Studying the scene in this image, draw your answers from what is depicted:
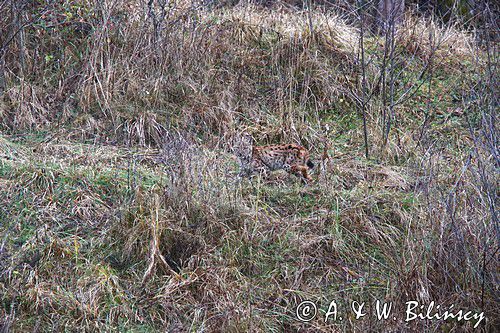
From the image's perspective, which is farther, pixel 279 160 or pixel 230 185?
pixel 279 160

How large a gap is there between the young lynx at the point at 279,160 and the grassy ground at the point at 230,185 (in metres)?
0.13

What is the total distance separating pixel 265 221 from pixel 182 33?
358cm

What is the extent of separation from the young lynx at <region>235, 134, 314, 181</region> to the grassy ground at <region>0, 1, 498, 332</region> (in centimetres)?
13

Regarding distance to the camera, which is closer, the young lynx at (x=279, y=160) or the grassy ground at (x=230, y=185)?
the grassy ground at (x=230, y=185)

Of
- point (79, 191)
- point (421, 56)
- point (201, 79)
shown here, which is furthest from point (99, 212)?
point (421, 56)

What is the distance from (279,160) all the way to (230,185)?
0.91 m

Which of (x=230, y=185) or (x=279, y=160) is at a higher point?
(x=230, y=185)

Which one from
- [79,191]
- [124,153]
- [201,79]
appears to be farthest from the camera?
[201,79]

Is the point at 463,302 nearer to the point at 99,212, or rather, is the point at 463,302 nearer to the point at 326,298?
the point at 326,298

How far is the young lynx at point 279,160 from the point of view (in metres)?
7.16

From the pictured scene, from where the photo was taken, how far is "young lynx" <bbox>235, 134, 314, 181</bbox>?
7.16 meters

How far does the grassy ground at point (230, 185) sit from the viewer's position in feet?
17.6

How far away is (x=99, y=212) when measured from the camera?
6.41 meters

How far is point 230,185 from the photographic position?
6.47m
